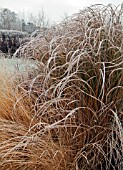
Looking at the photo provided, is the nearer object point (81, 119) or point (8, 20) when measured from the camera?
point (81, 119)

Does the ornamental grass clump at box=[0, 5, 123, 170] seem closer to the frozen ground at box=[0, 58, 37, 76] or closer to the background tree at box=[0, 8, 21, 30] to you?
the frozen ground at box=[0, 58, 37, 76]

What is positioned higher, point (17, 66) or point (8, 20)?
point (8, 20)

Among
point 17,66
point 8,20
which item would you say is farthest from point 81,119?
point 8,20

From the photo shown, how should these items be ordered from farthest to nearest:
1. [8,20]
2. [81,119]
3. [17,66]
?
[8,20]
[17,66]
[81,119]

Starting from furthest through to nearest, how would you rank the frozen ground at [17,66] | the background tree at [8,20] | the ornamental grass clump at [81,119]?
the background tree at [8,20]
the frozen ground at [17,66]
the ornamental grass clump at [81,119]

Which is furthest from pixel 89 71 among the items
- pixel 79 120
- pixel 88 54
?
pixel 79 120

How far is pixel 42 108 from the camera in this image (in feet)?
6.72

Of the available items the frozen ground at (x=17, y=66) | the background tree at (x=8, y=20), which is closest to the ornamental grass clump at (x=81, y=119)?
the frozen ground at (x=17, y=66)

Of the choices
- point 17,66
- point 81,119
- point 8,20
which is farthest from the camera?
point 8,20

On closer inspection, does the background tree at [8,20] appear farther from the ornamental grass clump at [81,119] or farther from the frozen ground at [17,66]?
the ornamental grass clump at [81,119]

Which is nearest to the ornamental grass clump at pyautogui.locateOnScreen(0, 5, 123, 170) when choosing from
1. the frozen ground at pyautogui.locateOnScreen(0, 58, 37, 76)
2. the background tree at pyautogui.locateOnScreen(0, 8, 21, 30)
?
the frozen ground at pyautogui.locateOnScreen(0, 58, 37, 76)

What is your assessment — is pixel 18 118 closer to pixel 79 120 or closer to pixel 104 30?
pixel 79 120

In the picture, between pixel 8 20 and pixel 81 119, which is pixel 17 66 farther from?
pixel 8 20

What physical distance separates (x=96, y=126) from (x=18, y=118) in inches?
20.0
